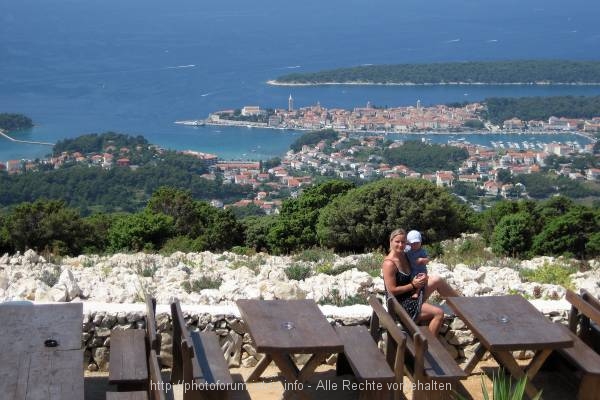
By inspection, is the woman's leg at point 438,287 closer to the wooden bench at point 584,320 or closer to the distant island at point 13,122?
the wooden bench at point 584,320

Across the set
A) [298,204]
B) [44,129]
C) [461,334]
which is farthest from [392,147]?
[461,334]

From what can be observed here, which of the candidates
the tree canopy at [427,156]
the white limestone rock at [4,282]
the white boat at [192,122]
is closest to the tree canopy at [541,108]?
the tree canopy at [427,156]

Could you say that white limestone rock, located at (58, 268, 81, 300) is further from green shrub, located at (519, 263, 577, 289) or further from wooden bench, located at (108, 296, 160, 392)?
green shrub, located at (519, 263, 577, 289)

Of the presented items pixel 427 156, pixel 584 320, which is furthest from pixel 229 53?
pixel 584 320

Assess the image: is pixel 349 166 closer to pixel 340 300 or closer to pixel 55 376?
pixel 340 300

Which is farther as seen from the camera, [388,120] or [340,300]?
[388,120]

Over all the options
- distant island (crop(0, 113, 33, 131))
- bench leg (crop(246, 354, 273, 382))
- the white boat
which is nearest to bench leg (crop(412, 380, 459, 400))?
bench leg (crop(246, 354, 273, 382))
